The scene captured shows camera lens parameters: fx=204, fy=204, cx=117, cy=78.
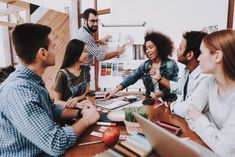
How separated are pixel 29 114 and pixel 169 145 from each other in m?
0.60

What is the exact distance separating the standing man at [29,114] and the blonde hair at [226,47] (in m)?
0.80

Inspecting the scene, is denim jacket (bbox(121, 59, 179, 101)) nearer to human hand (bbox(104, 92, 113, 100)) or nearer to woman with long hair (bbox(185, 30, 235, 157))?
human hand (bbox(104, 92, 113, 100))

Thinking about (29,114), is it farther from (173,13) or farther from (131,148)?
(173,13)

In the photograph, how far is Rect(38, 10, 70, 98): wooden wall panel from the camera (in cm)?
421

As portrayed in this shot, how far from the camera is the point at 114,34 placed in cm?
306

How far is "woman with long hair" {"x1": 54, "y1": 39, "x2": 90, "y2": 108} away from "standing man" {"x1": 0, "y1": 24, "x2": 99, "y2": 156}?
36.4 inches

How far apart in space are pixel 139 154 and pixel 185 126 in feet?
1.60

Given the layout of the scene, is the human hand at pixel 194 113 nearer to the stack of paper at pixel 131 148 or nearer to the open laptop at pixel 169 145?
the open laptop at pixel 169 145

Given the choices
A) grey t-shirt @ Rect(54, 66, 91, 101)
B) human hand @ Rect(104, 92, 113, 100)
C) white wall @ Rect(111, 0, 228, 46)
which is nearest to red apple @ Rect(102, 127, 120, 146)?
human hand @ Rect(104, 92, 113, 100)

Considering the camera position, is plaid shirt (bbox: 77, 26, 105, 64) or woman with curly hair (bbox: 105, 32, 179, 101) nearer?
woman with curly hair (bbox: 105, 32, 179, 101)

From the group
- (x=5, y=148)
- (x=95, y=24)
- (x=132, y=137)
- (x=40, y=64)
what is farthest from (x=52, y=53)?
(x=95, y=24)

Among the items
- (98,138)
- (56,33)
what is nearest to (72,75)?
(98,138)

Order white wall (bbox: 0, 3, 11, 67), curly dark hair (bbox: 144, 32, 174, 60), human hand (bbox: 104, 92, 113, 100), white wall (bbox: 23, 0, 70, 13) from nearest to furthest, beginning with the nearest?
1. human hand (bbox: 104, 92, 113, 100)
2. curly dark hair (bbox: 144, 32, 174, 60)
3. white wall (bbox: 0, 3, 11, 67)
4. white wall (bbox: 23, 0, 70, 13)

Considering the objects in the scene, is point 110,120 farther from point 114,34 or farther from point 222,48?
point 114,34
